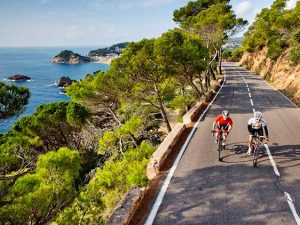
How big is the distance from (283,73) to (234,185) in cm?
3180

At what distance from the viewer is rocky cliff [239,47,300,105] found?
28.7 meters

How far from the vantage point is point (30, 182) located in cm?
1080

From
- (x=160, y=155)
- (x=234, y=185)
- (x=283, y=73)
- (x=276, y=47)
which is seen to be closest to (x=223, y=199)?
(x=234, y=185)

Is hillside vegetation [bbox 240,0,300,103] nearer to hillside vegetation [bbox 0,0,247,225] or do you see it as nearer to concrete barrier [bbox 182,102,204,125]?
hillside vegetation [bbox 0,0,247,225]

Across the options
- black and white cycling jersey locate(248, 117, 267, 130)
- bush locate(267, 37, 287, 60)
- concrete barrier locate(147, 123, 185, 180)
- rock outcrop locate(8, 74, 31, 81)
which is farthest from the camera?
rock outcrop locate(8, 74, 31, 81)

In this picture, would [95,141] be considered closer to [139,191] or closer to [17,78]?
[139,191]

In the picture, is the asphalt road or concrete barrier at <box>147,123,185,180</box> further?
concrete barrier at <box>147,123,185,180</box>

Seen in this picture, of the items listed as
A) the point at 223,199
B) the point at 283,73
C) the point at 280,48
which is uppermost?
the point at 280,48

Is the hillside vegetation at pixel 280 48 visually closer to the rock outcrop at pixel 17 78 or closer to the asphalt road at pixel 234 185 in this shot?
the asphalt road at pixel 234 185

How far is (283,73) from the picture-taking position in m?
36.0

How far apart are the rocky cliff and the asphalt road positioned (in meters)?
14.9

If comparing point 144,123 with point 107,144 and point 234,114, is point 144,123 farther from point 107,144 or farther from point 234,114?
point 234,114

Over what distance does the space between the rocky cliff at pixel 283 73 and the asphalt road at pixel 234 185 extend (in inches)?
586

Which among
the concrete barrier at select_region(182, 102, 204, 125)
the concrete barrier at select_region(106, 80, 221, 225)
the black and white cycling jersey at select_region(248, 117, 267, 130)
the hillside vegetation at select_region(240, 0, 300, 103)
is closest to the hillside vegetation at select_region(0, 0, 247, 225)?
the concrete barrier at select_region(106, 80, 221, 225)
